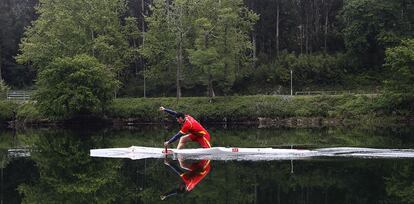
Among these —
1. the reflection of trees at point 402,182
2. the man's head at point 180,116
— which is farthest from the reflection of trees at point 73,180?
the reflection of trees at point 402,182

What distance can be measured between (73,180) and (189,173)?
13.7 ft

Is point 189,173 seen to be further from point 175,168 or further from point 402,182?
point 402,182

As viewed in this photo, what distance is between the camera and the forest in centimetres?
6469

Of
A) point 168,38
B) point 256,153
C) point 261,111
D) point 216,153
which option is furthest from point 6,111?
point 256,153

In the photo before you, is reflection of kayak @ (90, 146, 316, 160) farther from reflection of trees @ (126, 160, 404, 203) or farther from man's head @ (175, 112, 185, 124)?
reflection of trees @ (126, 160, 404, 203)

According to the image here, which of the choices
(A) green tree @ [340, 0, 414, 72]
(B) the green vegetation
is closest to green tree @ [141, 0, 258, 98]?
(B) the green vegetation

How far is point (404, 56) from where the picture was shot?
189 ft

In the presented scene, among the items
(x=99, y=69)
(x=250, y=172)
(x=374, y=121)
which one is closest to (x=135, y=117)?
(x=99, y=69)

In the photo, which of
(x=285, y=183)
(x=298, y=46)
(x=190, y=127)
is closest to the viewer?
(x=285, y=183)

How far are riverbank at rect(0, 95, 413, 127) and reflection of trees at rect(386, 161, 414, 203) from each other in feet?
117

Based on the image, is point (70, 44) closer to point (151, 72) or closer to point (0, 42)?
point (151, 72)

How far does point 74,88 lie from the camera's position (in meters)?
62.8

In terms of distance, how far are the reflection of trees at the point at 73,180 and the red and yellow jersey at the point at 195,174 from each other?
2121 mm

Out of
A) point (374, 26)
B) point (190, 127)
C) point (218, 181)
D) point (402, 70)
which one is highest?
point (374, 26)
